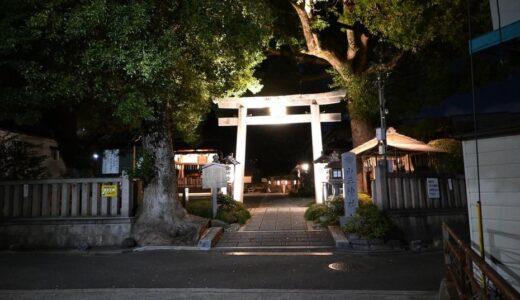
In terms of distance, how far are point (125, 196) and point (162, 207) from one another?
4.08 ft

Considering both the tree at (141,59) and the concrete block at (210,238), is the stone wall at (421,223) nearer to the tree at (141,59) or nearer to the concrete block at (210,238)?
the concrete block at (210,238)

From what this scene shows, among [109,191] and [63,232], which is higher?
[109,191]

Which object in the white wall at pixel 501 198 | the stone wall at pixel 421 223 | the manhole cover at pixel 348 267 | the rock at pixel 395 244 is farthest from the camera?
the stone wall at pixel 421 223

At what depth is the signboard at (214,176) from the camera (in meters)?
14.8

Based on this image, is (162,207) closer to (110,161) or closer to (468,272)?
(468,272)

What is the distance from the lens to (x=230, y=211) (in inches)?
599

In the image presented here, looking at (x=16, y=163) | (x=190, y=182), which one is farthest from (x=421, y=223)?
(x=190, y=182)

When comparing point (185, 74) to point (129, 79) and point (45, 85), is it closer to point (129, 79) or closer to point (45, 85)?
point (129, 79)

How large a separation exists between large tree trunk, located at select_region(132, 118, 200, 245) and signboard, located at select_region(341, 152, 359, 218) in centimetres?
490

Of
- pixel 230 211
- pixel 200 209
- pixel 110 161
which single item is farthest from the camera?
pixel 110 161

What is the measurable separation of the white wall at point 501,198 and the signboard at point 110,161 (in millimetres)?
21119

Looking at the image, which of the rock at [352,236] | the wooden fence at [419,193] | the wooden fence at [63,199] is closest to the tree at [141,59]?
the wooden fence at [63,199]

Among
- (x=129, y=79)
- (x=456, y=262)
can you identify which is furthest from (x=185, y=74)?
(x=456, y=262)

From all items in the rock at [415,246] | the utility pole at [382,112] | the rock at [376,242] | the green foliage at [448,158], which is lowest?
the rock at [415,246]
